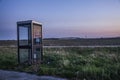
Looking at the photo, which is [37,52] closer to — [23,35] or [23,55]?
[23,55]

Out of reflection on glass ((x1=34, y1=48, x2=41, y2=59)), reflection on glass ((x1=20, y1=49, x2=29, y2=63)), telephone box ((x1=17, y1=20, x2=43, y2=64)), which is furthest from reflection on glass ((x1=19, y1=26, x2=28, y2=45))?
reflection on glass ((x1=34, y1=48, x2=41, y2=59))

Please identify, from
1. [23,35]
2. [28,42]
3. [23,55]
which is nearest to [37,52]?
[23,55]

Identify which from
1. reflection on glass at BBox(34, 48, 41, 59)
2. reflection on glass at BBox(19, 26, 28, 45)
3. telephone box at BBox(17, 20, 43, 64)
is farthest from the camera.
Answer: reflection on glass at BBox(34, 48, 41, 59)

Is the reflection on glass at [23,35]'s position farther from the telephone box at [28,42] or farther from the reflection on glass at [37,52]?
the reflection on glass at [37,52]

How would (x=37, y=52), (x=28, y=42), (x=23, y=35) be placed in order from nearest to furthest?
(x=28, y=42), (x=23, y=35), (x=37, y=52)

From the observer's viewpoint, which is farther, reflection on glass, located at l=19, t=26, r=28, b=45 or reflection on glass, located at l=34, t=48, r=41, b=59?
reflection on glass, located at l=34, t=48, r=41, b=59

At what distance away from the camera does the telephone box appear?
47.9 feet

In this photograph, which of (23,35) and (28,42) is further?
(23,35)

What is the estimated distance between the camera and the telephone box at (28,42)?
47.9 ft

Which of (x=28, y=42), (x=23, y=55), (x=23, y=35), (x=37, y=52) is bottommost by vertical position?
(x=23, y=55)

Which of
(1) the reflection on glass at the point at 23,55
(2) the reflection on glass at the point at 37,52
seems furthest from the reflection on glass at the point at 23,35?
(2) the reflection on glass at the point at 37,52

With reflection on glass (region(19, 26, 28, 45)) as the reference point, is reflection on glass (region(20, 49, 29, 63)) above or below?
below

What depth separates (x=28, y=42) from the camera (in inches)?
581

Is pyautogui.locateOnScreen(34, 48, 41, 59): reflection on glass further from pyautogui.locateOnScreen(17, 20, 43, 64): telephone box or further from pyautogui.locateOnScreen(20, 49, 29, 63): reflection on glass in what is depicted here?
pyautogui.locateOnScreen(20, 49, 29, 63): reflection on glass
